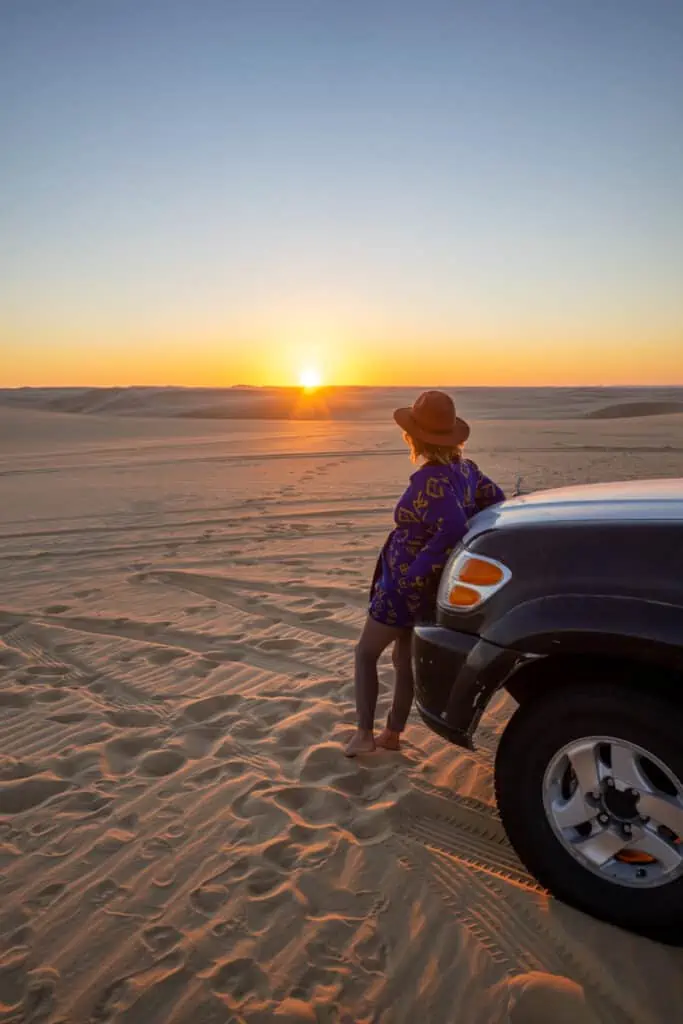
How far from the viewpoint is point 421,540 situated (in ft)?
10.6

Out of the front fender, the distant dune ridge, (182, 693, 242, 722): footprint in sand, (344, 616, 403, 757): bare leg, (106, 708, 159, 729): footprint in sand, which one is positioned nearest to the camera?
the front fender

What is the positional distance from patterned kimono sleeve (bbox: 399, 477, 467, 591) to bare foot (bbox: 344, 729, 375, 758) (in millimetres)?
922

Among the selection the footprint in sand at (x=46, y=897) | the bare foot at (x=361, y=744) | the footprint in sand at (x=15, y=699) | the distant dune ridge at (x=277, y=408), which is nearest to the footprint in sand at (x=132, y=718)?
the footprint in sand at (x=15, y=699)

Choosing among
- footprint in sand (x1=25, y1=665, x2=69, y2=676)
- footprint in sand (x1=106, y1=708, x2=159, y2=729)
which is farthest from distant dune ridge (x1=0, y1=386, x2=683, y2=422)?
footprint in sand (x1=106, y1=708, x2=159, y2=729)

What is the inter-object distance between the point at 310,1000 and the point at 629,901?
1057 mm

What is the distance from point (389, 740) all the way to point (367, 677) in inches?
16.7

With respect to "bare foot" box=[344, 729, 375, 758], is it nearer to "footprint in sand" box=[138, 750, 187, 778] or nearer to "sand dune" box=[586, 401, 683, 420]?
"footprint in sand" box=[138, 750, 187, 778]

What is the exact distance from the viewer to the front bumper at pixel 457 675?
2.50 metres

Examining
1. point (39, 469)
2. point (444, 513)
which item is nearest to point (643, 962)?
point (444, 513)

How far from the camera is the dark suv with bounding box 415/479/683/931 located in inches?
86.8

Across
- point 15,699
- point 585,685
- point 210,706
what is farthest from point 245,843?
point 15,699

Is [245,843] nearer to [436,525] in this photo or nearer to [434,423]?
[436,525]

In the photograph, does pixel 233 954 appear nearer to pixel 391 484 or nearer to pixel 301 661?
pixel 301 661

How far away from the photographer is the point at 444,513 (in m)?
3.12
